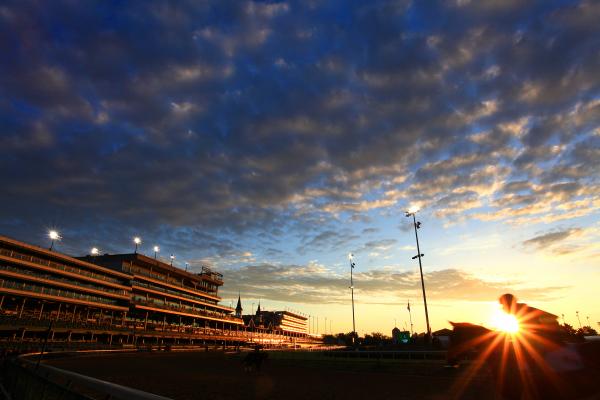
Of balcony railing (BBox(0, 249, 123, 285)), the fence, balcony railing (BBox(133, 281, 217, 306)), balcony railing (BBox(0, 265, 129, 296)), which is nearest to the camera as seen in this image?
Answer: the fence

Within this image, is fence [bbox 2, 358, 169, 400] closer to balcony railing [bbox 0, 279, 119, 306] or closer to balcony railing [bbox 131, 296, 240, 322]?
balcony railing [bbox 0, 279, 119, 306]

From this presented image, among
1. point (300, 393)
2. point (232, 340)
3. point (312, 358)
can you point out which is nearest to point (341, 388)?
point (300, 393)

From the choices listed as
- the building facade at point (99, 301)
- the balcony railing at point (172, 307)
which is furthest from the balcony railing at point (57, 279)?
the balcony railing at point (172, 307)

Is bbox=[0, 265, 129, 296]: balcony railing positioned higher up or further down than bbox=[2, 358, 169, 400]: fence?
higher up

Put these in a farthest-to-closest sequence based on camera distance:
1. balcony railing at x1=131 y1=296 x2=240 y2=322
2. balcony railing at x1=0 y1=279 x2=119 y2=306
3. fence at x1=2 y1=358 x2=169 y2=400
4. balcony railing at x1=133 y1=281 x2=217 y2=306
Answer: balcony railing at x1=133 y1=281 x2=217 y2=306 → balcony railing at x1=131 y1=296 x2=240 y2=322 → balcony railing at x1=0 y1=279 x2=119 y2=306 → fence at x1=2 y1=358 x2=169 y2=400

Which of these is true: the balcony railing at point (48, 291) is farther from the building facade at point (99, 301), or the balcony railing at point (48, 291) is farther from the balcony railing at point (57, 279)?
the balcony railing at point (57, 279)

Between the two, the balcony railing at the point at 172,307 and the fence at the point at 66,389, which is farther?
the balcony railing at the point at 172,307

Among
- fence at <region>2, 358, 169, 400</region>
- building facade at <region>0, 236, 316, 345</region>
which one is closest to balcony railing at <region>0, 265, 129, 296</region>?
building facade at <region>0, 236, 316, 345</region>

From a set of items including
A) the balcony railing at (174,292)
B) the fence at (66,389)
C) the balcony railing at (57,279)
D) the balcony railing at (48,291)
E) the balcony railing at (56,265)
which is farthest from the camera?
the balcony railing at (174,292)

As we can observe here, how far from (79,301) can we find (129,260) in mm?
23565

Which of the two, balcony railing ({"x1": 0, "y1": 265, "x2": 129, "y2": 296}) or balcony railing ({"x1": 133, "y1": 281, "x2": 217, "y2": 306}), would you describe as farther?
balcony railing ({"x1": 133, "y1": 281, "x2": 217, "y2": 306})

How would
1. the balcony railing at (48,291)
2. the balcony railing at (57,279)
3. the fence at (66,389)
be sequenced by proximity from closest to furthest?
the fence at (66,389)
the balcony railing at (48,291)
the balcony railing at (57,279)

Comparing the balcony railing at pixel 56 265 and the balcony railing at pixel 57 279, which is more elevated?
the balcony railing at pixel 56 265

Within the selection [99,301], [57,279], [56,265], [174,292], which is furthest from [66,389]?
[174,292]
